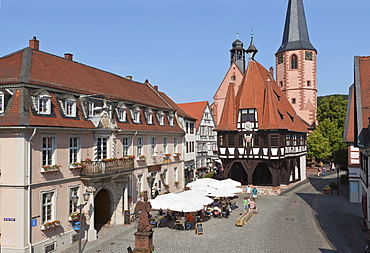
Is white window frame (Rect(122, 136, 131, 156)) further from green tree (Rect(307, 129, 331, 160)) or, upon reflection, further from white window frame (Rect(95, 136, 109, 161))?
green tree (Rect(307, 129, 331, 160))

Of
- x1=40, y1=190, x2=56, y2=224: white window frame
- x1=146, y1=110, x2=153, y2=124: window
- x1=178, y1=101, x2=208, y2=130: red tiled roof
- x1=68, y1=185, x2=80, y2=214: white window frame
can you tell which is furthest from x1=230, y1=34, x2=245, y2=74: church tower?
x1=40, y1=190, x2=56, y2=224: white window frame

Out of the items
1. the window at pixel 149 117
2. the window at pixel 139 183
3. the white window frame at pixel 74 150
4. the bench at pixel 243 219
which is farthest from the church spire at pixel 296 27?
the white window frame at pixel 74 150

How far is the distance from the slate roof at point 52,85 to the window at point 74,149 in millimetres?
819

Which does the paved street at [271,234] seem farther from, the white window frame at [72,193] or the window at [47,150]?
the window at [47,150]

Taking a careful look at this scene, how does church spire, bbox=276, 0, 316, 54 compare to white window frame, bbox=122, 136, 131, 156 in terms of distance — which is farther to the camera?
church spire, bbox=276, 0, 316, 54

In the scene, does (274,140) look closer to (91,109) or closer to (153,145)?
(153,145)

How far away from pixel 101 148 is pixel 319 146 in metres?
36.5

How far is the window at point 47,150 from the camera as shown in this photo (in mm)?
15680

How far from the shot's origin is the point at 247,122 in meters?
31.8

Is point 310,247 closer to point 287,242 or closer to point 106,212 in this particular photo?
point 287,242

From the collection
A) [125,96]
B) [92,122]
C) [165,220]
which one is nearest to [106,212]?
[165,220]

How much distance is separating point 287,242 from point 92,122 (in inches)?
473

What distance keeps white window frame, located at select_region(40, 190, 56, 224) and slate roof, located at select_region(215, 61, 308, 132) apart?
772 inches

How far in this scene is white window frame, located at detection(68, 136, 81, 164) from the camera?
1731 centimetres
